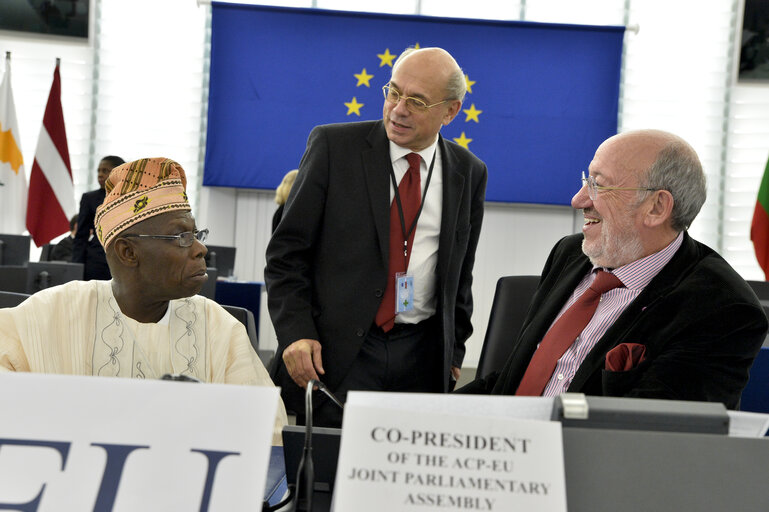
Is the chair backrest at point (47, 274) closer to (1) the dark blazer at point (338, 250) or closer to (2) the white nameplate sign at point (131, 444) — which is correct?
(1) the dark blazer at point (338, 250)

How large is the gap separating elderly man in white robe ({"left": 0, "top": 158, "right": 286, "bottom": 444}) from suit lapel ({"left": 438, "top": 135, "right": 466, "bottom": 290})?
33.5 inches

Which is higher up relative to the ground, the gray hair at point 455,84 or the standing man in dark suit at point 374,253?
the gray hair at point 455,84

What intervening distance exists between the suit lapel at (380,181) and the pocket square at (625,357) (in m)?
0.92

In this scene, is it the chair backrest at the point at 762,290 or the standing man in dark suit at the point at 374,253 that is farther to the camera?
the chair backrest at the point at 762,290

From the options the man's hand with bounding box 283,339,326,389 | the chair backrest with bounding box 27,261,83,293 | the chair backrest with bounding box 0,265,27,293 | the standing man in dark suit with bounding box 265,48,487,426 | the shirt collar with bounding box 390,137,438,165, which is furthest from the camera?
the chair backrest with bounding box 27,261,83,293

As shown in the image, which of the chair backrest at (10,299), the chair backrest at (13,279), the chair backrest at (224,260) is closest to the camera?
the chair backrest at (10,299)

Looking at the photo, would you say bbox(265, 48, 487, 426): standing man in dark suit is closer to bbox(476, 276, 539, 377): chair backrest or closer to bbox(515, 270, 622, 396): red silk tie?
bbox(476, 276, 539, 377): chair backrest

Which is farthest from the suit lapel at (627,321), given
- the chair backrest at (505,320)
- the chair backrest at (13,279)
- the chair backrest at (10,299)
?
the chair backrest at (13,279)

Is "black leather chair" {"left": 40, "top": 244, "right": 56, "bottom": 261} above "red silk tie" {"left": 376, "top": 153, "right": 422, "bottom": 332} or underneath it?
underneath

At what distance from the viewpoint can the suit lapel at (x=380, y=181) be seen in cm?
247

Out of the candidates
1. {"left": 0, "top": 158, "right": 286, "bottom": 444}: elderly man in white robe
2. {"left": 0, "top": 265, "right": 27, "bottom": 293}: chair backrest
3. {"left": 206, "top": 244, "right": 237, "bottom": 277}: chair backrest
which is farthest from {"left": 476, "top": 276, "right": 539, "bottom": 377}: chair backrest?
{"left": 206, "top": 244, "right": 237, "bottom": 277}: chair backrest

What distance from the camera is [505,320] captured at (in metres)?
2.42

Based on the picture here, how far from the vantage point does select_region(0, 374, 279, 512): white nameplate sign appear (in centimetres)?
89

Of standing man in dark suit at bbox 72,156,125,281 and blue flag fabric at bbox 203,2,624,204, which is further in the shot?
blue flag fabric at bbox 203,2,624,204
